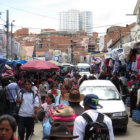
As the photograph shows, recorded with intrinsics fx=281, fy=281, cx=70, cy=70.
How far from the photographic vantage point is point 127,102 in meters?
15.5

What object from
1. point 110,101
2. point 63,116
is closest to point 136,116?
point 110,101

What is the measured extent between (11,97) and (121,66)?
9.96 m

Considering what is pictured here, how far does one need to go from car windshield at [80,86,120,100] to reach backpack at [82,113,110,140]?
6.39 m

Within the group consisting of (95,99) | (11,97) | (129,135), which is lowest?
(129,135)

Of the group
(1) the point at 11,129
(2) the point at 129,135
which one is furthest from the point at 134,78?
(1) the point at 11,129

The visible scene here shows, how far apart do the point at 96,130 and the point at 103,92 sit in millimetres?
7008

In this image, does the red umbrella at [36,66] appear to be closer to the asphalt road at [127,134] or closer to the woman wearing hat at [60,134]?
the asphalt road at [127,134]

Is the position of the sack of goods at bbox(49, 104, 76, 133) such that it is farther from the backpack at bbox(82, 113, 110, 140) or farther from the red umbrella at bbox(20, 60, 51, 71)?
the red umbrella at bbox(20, 60, 51, 71)

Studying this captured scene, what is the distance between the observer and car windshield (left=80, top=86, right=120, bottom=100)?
1036 cm

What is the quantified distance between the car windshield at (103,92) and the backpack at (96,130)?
21.0 ft

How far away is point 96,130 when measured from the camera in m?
3.74

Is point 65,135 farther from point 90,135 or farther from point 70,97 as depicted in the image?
point 70,97

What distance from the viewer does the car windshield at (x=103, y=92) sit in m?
10.4

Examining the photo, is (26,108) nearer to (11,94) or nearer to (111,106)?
(11,94)
